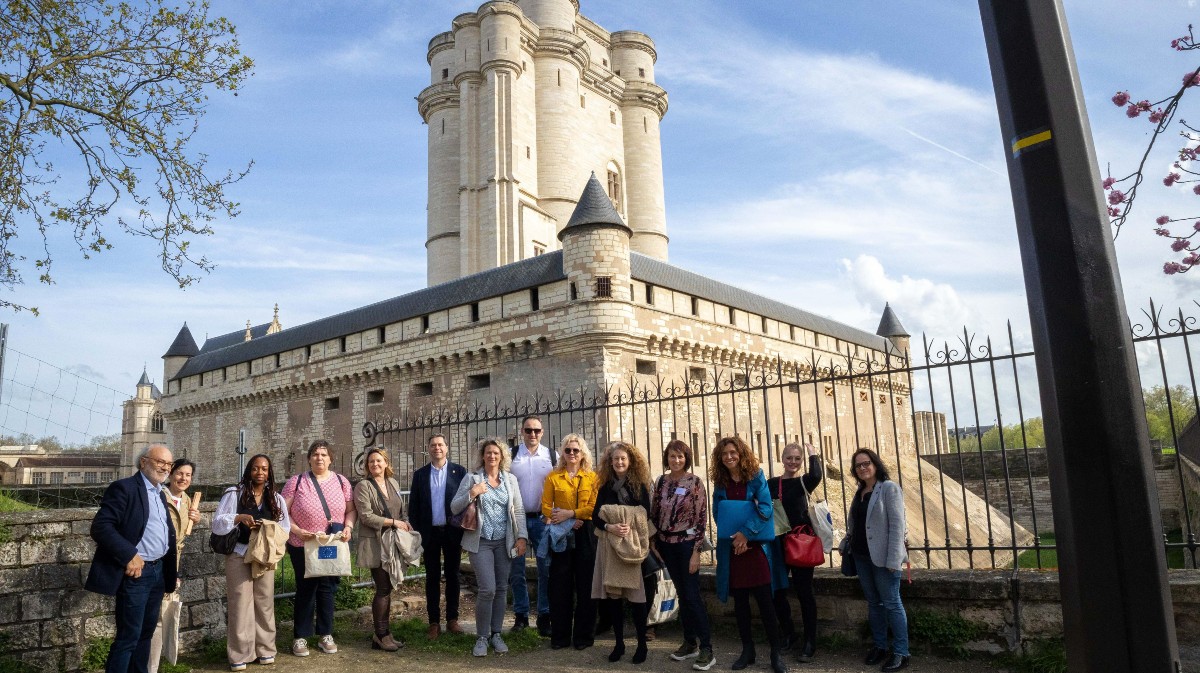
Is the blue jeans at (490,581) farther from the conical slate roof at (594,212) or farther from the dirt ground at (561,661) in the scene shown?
the conical slate roof at (594,212)

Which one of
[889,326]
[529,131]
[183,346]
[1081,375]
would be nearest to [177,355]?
[183,346]

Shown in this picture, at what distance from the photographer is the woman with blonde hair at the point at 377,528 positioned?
562 cm

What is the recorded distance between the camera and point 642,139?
36.2 metres

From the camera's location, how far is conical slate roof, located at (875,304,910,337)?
33.8m

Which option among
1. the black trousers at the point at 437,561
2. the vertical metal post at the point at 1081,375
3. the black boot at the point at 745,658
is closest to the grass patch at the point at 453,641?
the black trousers at the point at 437,561

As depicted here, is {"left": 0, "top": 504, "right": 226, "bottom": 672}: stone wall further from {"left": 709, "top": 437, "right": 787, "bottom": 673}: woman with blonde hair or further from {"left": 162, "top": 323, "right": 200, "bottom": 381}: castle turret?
{"left": 162, "top": 323, "right": 200, "bottom": 381}: castle turret

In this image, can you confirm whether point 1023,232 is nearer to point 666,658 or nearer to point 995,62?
point 995,62

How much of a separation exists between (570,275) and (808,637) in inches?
522

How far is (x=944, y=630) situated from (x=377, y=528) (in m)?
3.92

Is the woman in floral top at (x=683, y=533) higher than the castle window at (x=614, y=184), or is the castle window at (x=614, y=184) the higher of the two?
the castle window at (x=614, y=184)

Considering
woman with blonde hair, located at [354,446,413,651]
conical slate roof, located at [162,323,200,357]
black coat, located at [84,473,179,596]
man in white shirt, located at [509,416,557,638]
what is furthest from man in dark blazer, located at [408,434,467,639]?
conical slate roof, located at [162,323,200,357]

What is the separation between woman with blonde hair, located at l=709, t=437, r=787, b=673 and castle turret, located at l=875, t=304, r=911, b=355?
30.2 metres

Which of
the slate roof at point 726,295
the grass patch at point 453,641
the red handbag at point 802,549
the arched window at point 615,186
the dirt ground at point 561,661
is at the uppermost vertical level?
the arched window at point 615,186

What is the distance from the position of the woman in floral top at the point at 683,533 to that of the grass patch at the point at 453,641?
1185mm
